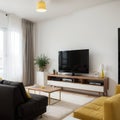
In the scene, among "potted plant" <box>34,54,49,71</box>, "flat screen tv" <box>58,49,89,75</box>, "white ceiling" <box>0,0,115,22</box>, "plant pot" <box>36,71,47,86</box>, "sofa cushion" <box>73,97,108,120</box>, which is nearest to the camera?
"sofa cushion" <box>73,97,108,120</box>

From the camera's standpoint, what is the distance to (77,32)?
5551 millimetres

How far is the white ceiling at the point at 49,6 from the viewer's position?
457 cm

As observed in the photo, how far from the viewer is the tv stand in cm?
463

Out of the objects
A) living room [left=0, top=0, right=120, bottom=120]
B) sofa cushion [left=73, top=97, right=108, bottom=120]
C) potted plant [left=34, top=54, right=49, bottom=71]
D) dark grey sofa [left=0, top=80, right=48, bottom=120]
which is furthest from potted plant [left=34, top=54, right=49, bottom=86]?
sofa cushion [left=73, top=97, right=108, bottom=120]

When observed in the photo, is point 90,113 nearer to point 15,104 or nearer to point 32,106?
point 32,106

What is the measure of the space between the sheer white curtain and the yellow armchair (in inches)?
160

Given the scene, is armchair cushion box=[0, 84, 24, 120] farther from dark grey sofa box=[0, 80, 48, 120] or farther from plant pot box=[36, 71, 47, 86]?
plant pot box=[36, 71, 47, 86]

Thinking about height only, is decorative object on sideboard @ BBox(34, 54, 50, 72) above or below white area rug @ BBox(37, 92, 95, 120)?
above

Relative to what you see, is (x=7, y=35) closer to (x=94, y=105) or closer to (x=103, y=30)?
(x=103, y=30)

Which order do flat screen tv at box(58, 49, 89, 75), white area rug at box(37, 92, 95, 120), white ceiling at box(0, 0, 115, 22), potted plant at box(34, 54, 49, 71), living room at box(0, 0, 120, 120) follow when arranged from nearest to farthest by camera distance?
white area rug at box(37, 92, 95, 120) → white ceiling at box(0, 0, 115, 22) → living room at box(0, 0, 120, 120) → flat screen tv at box(58, 49, 89, 75) → potted plant at box(34, 54, 49, 71)

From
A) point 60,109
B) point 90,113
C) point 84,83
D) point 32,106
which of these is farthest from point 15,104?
point 84,83

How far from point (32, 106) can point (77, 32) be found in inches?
142

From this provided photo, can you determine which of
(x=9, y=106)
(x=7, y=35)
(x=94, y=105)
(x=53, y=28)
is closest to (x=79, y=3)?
(x=53, y=28)

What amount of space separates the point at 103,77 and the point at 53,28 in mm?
2883
